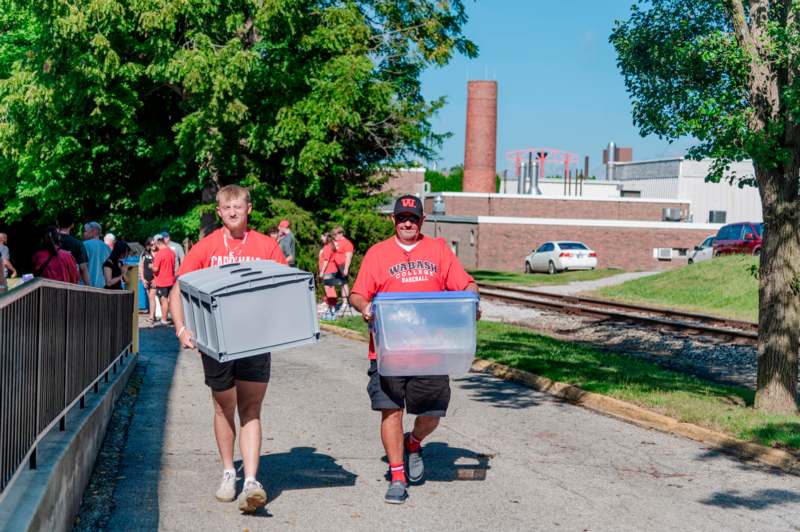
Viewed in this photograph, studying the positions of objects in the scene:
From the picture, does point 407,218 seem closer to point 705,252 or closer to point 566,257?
point 705,252

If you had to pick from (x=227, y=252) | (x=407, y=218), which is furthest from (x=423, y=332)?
(x=227, y=252)

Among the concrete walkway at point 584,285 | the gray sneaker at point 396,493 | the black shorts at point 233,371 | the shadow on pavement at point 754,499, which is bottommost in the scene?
the concrete walkway at point 584,285

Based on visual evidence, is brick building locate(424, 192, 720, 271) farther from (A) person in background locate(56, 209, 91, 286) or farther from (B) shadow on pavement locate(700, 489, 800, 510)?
(B) shadow on pavement locate(700, 489, 800, 510)

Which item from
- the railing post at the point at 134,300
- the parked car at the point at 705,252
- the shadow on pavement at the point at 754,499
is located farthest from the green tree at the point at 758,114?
the parked car at the point at 705,252

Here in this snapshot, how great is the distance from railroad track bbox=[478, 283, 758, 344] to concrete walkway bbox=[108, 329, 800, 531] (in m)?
10.9

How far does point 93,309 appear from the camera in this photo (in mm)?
9078

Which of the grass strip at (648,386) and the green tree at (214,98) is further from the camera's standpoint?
the green tree at (214,98)

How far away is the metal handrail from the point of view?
496 cm

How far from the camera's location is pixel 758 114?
11102mm

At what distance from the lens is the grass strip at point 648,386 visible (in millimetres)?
10109

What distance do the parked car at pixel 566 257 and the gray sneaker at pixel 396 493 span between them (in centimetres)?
4769

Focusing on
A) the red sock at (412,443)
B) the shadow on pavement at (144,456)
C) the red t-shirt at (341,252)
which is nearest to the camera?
the shadow on pavement at (144,456)

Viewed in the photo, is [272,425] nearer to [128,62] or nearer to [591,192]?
[128,62]

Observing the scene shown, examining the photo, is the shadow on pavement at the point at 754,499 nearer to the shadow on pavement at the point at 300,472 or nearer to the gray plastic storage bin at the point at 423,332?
the gray plastic storage bin at the point at 423,332
